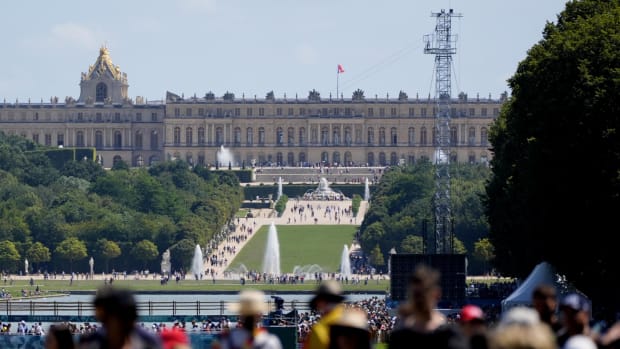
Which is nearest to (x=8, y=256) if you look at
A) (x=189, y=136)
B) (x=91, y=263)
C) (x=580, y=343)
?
(x=91, y=263)

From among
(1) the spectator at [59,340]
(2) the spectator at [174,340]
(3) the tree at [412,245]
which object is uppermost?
(2) the spectator at [174,340]

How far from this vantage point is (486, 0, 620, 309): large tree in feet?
106

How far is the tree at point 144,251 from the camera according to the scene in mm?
82688

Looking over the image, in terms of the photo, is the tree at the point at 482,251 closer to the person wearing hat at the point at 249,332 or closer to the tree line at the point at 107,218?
the tree line at the point at 107,218

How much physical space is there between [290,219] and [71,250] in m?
22.5

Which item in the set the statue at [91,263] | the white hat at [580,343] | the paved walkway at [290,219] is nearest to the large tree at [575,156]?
the white hat at [580,343]

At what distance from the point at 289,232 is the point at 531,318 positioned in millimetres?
84415

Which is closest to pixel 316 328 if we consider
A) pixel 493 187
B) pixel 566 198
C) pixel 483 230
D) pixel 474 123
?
pixel 566 198

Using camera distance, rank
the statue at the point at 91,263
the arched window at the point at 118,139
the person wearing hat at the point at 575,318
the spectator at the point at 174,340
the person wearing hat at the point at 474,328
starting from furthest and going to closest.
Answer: the arched window at the point at 118,139 → the statue at the point at 91,263 → the person wearing hat at the point at 575,318 → the person wearing hat at the point at 474,328 → the spectator at the point at 174,340

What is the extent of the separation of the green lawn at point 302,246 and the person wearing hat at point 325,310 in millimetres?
68506

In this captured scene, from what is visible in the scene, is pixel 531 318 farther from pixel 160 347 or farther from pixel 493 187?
pixel 493 187

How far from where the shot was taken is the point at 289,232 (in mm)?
93312

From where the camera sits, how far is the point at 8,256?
260ft

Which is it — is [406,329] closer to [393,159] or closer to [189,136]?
[393,159]
